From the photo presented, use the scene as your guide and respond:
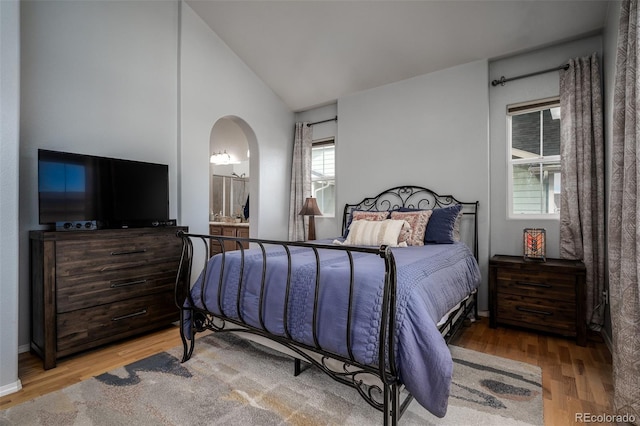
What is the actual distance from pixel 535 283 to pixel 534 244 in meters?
0.37

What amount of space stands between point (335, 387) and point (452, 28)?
3154 millimetres

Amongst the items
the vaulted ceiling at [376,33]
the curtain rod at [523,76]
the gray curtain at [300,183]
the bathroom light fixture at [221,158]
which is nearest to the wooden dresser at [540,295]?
the curtain rod at [523,76]

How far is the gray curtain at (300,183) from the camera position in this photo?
4.52 meters

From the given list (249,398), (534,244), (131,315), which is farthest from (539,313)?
(131,315)

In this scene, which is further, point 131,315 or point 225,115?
point 225,115

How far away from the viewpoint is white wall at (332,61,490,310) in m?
3.21

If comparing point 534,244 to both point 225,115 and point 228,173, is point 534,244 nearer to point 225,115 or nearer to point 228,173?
point 225,115

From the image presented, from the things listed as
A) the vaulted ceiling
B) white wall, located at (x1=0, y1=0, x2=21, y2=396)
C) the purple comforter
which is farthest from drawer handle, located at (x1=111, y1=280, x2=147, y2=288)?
the vaulted ceiling

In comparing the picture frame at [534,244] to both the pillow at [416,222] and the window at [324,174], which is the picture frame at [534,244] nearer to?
the pillow at [416,222]

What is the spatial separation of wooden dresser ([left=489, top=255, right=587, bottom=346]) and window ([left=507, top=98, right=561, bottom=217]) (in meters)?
0.59

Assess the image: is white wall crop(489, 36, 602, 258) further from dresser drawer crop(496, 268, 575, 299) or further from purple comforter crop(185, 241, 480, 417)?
purple comforter crop(185, 241, 480, 417)

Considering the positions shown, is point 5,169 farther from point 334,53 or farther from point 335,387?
point 334,53

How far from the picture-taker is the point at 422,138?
3.56 meters

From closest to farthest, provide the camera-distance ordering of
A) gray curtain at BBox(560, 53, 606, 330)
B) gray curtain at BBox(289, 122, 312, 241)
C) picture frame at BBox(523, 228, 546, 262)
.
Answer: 1. gray curtain at BBox(560, 53, 606, 330)
2. picture frame at BBox(523, 228, 546, 262)
3. gray curtain at BBox(289, 122, 312, 241)
